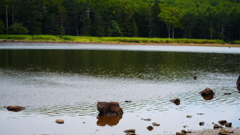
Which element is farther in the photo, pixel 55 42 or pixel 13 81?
pixel 55 42

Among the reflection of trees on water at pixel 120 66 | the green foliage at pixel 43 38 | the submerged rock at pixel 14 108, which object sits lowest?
the reflection of trees on water at pixel 120 66

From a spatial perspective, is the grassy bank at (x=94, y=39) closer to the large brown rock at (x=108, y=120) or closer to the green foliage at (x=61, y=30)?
the green foliage at (x=61, y=30)

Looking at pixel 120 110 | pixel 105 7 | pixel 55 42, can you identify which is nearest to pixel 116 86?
pixel 120 110

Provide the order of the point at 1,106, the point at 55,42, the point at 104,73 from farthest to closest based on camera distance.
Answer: the point at 55,42, the point at 104,73, the point at 1,106

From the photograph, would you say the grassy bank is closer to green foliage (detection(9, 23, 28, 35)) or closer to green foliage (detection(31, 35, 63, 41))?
green foliage (detection(31, 35, 63, 41))

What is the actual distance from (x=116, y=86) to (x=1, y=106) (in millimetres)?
13284

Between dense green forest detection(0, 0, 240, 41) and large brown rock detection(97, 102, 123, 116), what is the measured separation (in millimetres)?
118122

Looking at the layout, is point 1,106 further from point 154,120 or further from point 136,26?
point 136,26

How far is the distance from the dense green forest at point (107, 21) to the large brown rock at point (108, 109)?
11812cm

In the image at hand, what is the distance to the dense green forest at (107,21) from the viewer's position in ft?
470

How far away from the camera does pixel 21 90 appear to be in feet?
100

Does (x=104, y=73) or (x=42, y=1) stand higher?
(x=42, y=1)

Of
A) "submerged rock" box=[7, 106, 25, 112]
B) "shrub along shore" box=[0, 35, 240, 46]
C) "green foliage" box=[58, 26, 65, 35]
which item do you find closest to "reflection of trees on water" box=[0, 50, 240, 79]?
"submerged rock" box=[7, 106, 25, 112]

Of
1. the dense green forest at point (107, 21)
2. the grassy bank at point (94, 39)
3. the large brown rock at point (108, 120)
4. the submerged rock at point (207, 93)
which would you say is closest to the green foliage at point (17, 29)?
the dense green forest at point (107, 21)
